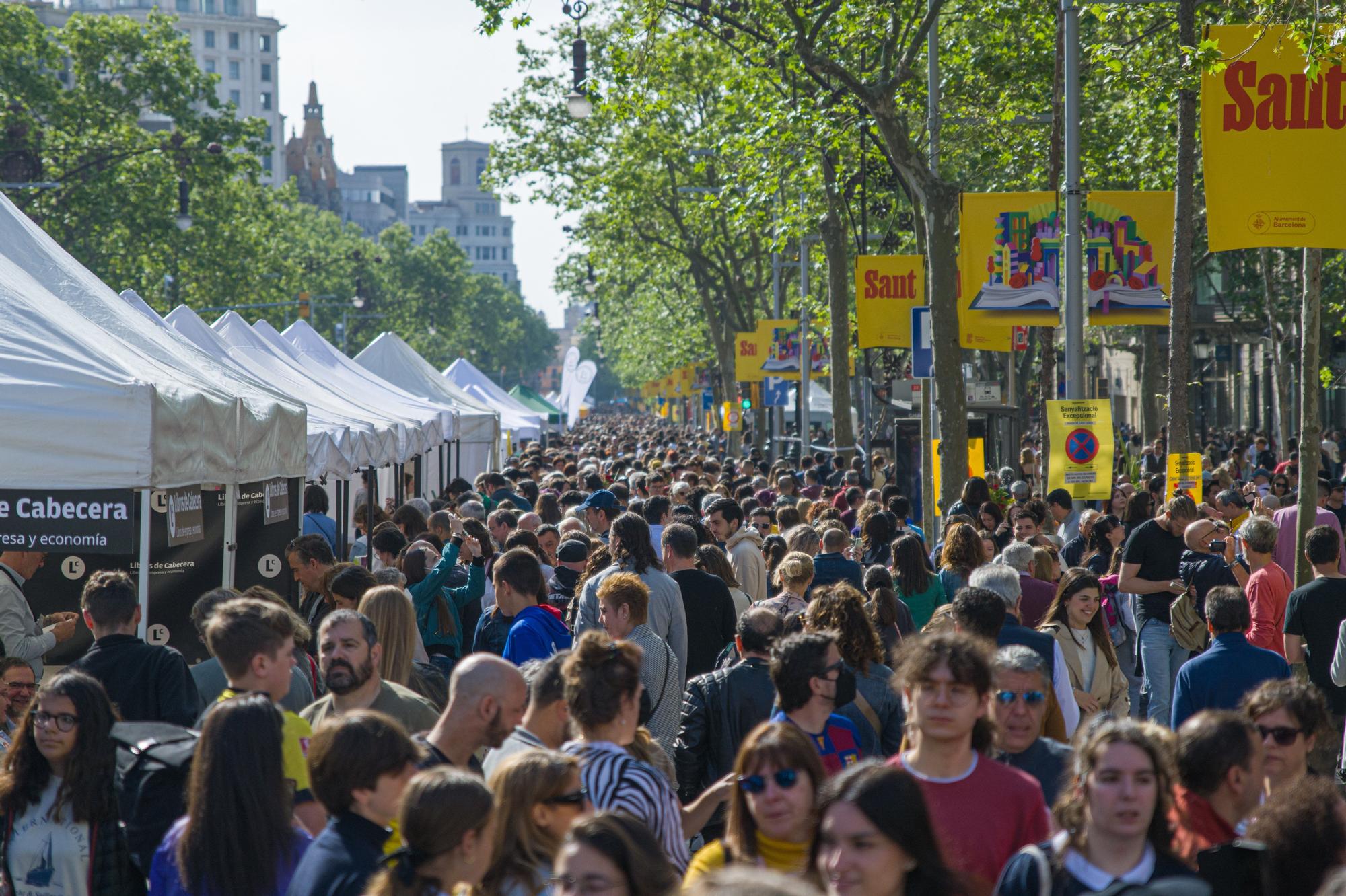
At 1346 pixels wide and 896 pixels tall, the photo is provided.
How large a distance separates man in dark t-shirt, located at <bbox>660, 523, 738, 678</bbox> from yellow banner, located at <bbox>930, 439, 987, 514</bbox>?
32.1ft

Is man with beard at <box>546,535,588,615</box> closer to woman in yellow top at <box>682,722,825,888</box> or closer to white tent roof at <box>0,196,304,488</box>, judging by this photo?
white tent roof at <box>0,196,304,488</box>

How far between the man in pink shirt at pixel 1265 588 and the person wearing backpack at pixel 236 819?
22.2 feet

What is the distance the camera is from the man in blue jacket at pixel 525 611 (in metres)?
7.69

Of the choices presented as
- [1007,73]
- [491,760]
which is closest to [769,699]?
[491,760]

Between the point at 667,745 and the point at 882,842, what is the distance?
176 inches

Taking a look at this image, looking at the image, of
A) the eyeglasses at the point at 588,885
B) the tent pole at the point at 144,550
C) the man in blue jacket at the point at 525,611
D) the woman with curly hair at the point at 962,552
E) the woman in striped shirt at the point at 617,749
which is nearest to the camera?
the eyeglasses at the point at 588,885

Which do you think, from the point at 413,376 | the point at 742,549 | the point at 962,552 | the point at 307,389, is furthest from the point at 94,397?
the point at 413,376

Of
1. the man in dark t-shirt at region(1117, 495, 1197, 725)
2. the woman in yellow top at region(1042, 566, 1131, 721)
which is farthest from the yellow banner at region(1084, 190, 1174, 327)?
the woman in yellow top at region(1042, 566, 1131, 721)

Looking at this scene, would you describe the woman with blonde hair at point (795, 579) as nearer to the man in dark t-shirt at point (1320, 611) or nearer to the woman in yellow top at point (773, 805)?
the man in dark t-shirt at point (1320, 611)

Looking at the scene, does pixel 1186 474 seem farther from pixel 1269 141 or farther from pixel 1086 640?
pixel 1086 640

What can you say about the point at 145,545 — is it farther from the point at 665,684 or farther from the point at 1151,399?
the point at 1151,399

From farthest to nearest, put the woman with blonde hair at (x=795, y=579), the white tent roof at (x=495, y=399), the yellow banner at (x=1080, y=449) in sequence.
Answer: the white tent roof at (x=495, y=399), the yellow banner at (x=1080, y=449), the woman with blonde hair at (x=795, y=579)

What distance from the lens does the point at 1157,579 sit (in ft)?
34.9

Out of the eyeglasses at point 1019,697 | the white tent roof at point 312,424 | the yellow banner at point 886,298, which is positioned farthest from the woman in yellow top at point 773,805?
the yellow banner at point 886,298
